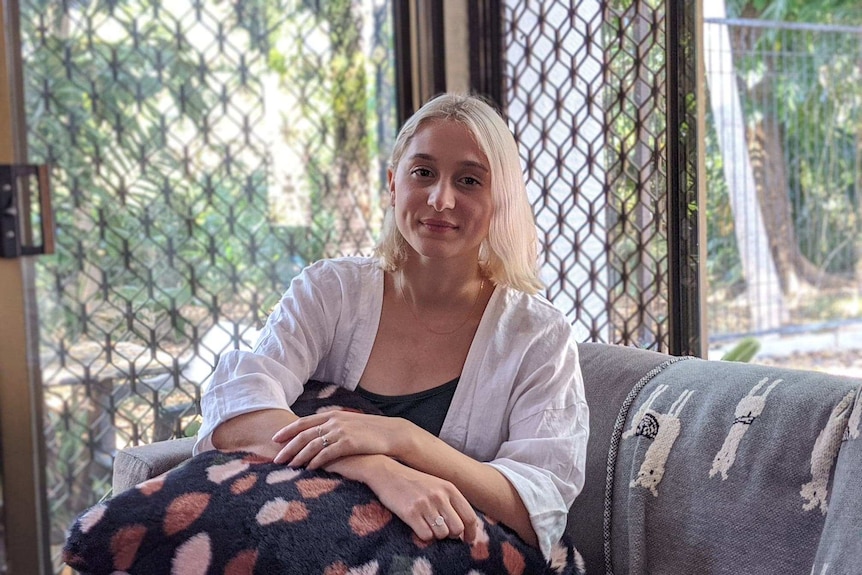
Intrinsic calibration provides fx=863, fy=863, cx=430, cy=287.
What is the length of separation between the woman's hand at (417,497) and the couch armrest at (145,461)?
42cm

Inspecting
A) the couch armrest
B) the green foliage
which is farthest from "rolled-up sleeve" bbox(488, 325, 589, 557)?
the green foliage

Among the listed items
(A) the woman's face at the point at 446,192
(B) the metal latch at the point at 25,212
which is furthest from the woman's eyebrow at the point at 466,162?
(B) the metal latch at the point at 25,212

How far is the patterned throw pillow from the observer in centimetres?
117

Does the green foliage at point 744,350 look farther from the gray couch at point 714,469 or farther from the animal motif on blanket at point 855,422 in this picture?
the animal motif on blanket at point 855,422

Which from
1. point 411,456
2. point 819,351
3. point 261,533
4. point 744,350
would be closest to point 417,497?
point 411,456

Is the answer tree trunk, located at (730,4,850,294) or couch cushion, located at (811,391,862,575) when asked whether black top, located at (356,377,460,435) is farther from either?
tree trunk, located at (730,4,850,294)

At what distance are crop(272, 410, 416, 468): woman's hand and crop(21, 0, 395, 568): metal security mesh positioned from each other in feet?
3.82

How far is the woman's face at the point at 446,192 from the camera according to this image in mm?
1582

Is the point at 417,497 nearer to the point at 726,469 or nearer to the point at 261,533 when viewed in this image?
the point at 261,533

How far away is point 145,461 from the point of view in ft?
5.20

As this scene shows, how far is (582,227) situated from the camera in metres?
2.31

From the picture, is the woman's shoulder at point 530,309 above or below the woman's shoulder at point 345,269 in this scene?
below

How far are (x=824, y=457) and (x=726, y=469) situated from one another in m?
0.16

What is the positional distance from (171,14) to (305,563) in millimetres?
1770
